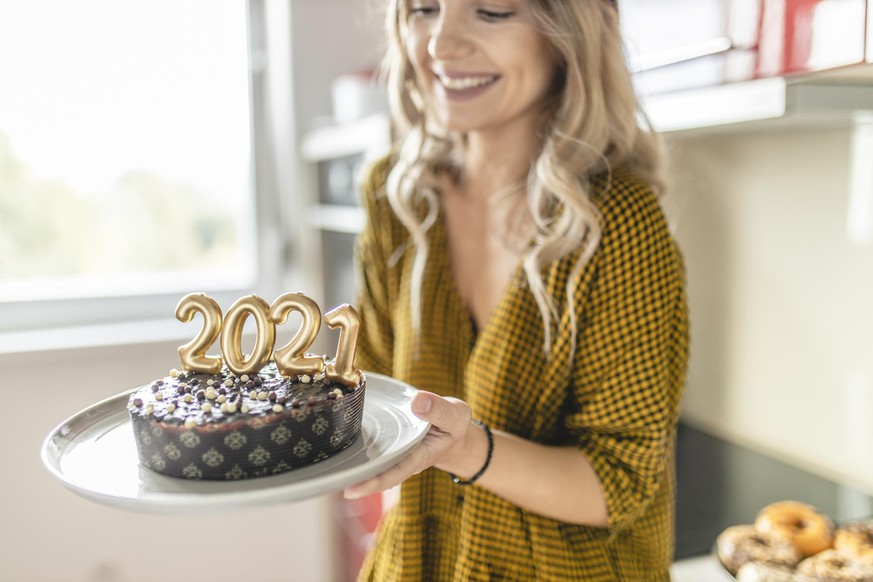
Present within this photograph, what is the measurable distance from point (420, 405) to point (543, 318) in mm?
310

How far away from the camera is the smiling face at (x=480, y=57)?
97 centimetres

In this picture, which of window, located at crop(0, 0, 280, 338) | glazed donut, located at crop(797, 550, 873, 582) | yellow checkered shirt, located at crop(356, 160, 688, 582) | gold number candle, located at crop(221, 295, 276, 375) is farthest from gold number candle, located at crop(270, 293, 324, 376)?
window, located at crop(0, 0, 280, 338)

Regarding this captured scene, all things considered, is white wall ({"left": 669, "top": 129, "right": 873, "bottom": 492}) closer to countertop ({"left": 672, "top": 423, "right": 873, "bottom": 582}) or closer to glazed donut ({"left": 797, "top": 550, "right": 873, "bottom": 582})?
countertop ({"left": 672, "top": 423, "right": 873, "bottom": 582})

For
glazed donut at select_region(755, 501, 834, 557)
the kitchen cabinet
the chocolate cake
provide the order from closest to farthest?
the chocolate cake → glazed donut at select_region(755, 501, 834, 557) → the kitchen cabinet

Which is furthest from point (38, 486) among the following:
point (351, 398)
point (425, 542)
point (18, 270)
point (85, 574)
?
point (351, 398)

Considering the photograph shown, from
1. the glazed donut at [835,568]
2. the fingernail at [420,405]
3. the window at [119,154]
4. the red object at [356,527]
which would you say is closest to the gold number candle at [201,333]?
the fingernail at [420,405]

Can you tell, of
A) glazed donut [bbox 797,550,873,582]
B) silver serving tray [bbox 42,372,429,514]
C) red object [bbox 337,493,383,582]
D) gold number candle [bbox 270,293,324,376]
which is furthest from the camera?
red object [bbox 337,493,383,582]

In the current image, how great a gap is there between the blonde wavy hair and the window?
1421mm

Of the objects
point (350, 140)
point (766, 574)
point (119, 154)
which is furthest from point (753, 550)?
point (119, 154)

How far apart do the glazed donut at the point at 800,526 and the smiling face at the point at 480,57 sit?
705 millimetres

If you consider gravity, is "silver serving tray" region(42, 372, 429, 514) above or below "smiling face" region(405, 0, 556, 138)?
below

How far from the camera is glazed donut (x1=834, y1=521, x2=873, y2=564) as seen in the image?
0.96m

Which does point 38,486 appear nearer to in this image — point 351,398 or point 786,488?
point 351,398

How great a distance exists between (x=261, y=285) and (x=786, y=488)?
178 cm
